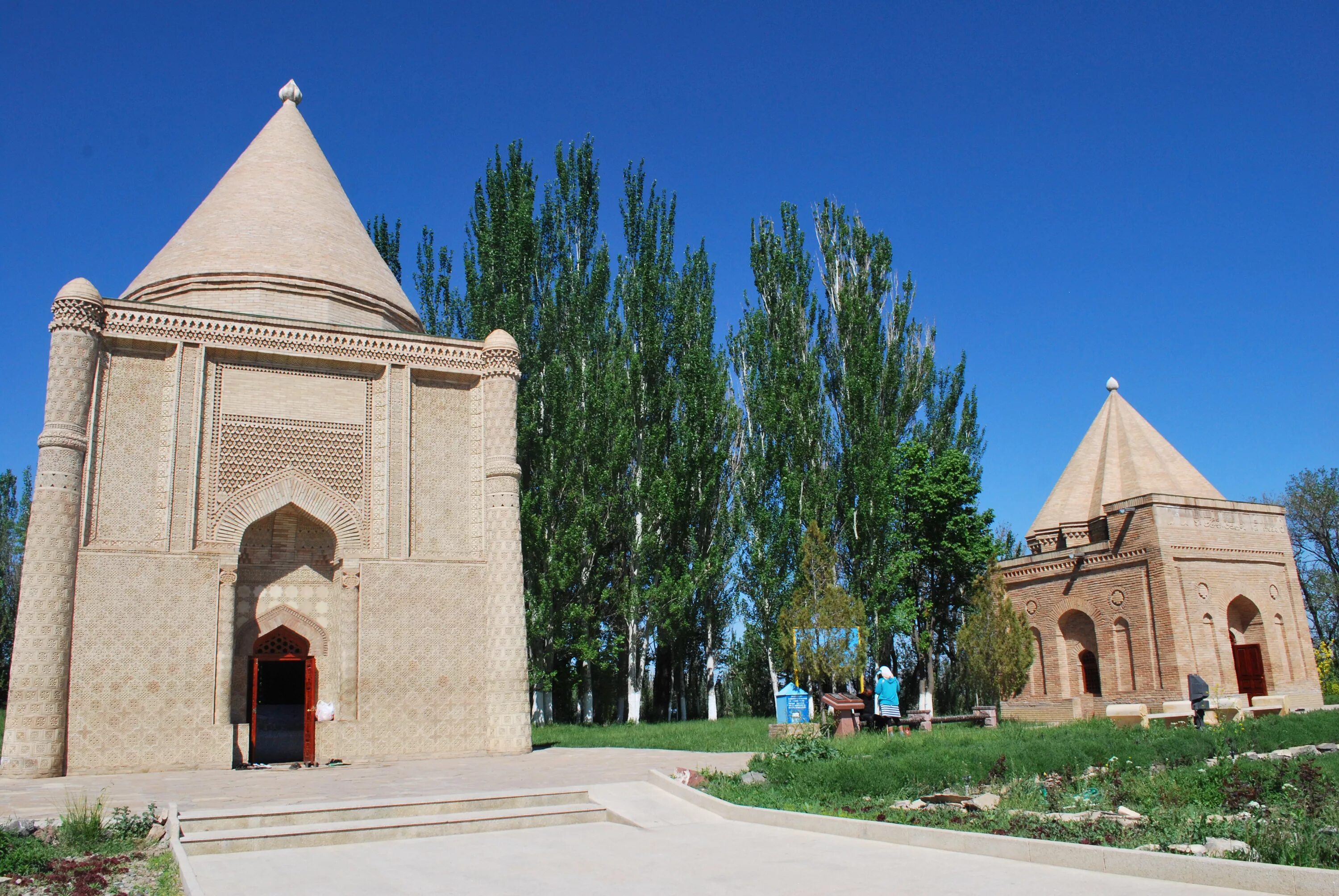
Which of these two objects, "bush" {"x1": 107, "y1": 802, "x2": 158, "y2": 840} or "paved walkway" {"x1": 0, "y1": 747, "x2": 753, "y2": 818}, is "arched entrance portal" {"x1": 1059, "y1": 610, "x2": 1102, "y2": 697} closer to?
"paved walkway" {"x1": 0, "y1": 747, "x2": 753, "y2": 818}

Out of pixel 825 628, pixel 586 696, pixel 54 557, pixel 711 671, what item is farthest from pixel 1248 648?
pixel 54 557

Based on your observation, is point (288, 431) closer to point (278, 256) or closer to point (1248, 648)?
point (278, 256)

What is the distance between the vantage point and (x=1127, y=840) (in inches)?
209

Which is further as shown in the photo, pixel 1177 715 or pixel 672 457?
pixel 672 457

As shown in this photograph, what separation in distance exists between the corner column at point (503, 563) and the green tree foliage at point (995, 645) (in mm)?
7679

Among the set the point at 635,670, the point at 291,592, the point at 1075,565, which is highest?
the point at 1075,565

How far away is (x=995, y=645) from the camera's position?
55.7ft

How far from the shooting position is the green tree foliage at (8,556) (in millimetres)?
29328

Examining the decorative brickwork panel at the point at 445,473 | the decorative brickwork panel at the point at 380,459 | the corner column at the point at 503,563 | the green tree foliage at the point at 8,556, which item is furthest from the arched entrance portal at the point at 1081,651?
the green tree foliage at the point at 8,556

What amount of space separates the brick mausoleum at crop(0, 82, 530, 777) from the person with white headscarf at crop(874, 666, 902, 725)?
4874mm

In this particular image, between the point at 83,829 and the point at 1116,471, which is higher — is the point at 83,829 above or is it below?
below

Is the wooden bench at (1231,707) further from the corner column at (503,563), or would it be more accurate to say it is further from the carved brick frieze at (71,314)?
the carved brick frieze at (71,314)

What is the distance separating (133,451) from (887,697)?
10545 mm

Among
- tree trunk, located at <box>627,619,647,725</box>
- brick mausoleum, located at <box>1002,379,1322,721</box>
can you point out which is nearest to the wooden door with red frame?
tree trunk, located at <box>627,619,647,725</box>
